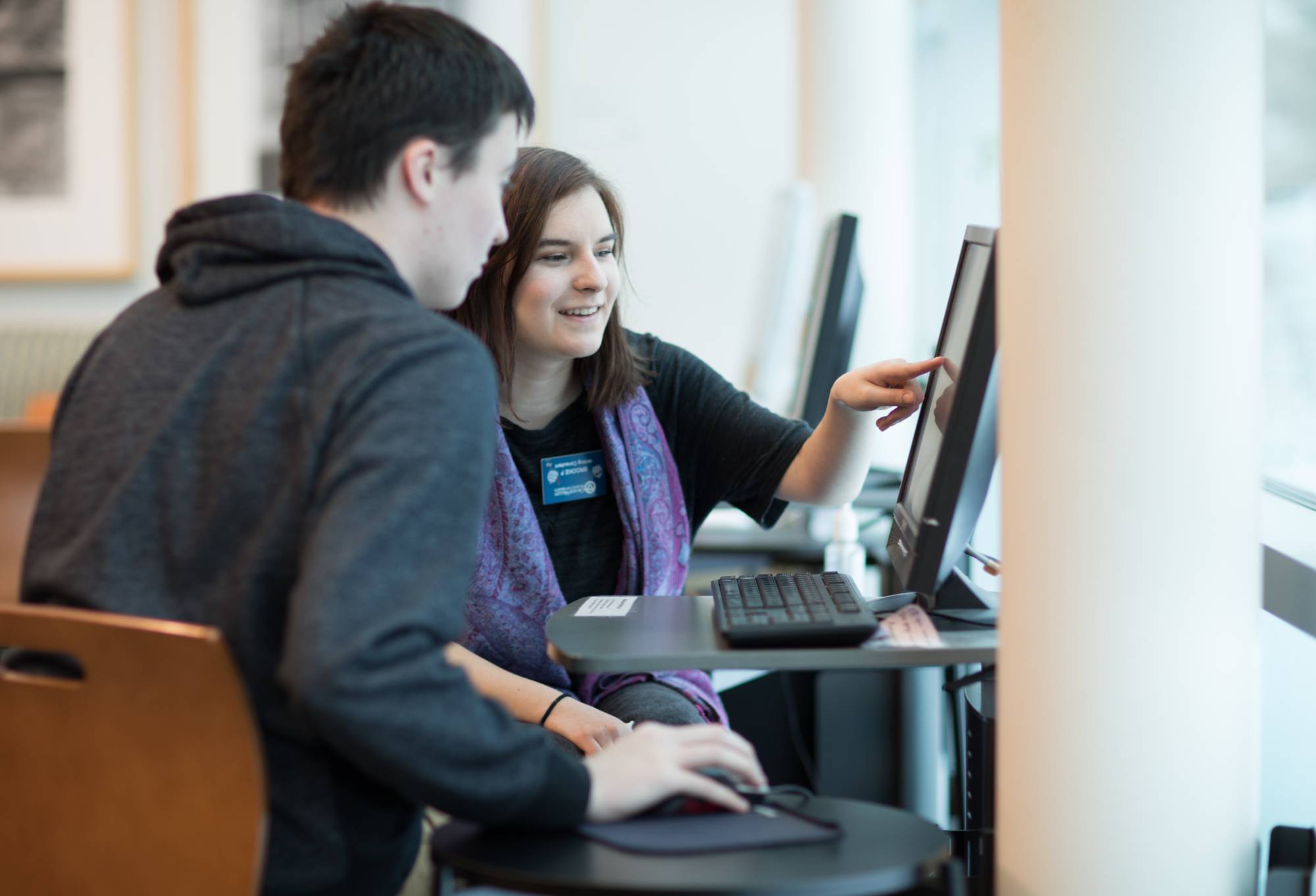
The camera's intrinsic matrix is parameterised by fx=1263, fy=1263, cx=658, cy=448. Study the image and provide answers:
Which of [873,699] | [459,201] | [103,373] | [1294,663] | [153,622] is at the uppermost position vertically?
[459,201]

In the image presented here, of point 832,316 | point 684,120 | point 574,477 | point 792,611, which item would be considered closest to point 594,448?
point 574,477

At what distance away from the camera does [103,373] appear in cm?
89

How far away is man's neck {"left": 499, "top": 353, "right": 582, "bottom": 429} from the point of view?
5.37 feet

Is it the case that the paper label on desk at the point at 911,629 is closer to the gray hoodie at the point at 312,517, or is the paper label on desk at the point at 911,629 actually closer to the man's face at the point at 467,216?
the gray hoodie at the point at 312,517

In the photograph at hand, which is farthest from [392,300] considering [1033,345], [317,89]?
[1033,345]

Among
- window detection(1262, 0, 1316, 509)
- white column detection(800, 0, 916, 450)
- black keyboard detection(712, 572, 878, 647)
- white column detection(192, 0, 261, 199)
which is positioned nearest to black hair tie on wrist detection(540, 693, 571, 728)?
black keyboard detection(712, 572, 878, 647)

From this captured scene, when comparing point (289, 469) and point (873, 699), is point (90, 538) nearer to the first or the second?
point (289, 469)

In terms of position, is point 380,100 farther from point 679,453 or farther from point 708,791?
point 679,453

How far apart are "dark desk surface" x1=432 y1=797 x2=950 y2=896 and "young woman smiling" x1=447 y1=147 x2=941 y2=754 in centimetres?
59

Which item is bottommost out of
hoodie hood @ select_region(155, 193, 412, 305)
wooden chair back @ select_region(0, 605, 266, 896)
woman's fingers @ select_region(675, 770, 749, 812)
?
woman's fingers @ select_region(675, 770, 749, 812)

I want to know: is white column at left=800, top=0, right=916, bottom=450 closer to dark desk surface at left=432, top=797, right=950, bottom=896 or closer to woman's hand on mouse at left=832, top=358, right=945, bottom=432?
woman's hand on mouse at left=832, top=358, right=945, bottom=432

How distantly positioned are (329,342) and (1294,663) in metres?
1.08

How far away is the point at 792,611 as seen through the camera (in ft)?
3.64

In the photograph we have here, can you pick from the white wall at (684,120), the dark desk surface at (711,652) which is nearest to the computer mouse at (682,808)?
the dark desk surface at (711,652)
